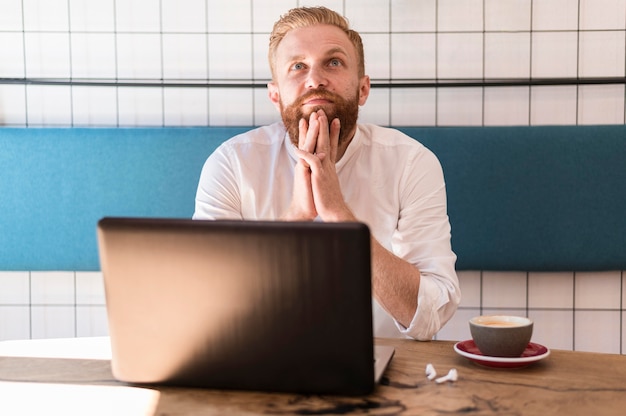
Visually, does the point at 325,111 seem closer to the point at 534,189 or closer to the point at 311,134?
the point at 311,134

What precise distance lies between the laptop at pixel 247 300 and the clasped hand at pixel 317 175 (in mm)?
777

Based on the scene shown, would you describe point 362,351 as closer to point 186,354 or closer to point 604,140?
point 186,354

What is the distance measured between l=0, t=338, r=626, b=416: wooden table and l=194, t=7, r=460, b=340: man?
0.63 metres

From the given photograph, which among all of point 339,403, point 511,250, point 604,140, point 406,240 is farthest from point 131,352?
point 604,140

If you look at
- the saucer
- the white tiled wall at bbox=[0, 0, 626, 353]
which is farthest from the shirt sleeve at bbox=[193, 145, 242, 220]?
the saucer

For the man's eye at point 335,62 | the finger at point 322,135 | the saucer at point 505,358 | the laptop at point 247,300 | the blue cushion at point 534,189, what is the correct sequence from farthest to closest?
the blue cushion at point 534,189
the man's eye at point 335,62
the finger at point 322,135
the saucer at point 505,358
the laptop at point 247,300

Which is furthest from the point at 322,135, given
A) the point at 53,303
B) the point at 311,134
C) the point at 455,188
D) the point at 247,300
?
the point at 53,303

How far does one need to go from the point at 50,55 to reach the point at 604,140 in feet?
6.44

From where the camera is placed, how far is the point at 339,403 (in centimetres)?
96

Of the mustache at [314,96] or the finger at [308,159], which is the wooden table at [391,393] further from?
the mustache at [314,96]

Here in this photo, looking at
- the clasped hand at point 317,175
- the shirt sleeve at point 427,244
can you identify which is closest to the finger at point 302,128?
the clasped hand at point 317,175

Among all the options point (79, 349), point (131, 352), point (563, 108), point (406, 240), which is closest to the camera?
point (131, 352)

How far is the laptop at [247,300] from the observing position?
35.1 inches

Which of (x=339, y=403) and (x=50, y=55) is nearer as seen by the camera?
(x=339, y=403)
